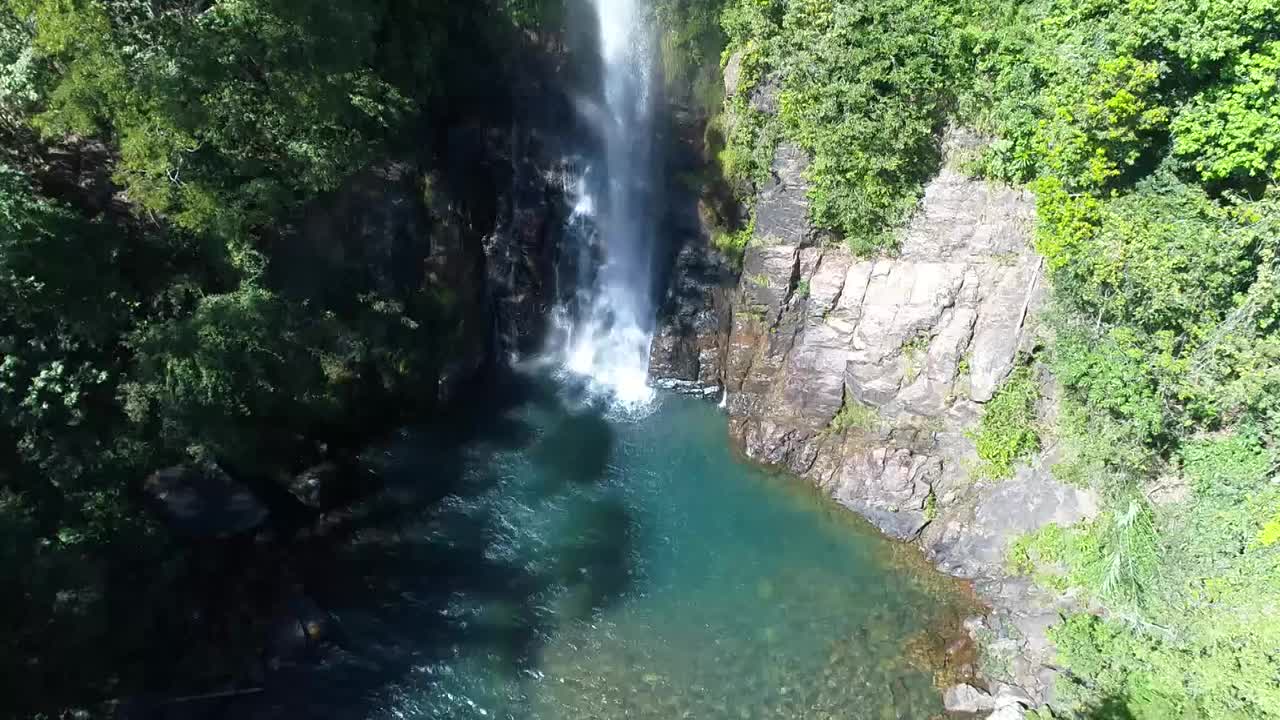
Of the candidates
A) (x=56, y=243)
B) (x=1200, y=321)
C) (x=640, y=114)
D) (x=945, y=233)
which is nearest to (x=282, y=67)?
(x=56, y=243)

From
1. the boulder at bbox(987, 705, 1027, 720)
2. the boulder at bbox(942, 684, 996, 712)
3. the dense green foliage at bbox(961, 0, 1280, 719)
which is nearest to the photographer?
the dense green foliage at bbox(961, 0, 1280, 719)

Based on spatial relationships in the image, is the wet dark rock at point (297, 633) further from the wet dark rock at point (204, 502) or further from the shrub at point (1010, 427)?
the shrub at point (1010, 427)

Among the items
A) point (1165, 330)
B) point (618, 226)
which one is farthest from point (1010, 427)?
point (618, 226)

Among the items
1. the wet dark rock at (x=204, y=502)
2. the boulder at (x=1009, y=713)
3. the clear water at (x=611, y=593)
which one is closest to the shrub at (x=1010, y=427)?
the clear water at (x=611, y=593)

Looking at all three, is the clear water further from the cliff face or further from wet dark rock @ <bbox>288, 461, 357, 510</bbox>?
the cliff face

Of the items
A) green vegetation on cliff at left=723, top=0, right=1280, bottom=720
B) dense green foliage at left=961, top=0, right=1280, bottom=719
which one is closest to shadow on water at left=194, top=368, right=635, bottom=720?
green vegetation on cliff at left=723, top=0, right=1280, bottom=720

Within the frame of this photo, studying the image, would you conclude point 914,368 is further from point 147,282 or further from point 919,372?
point 147,282
